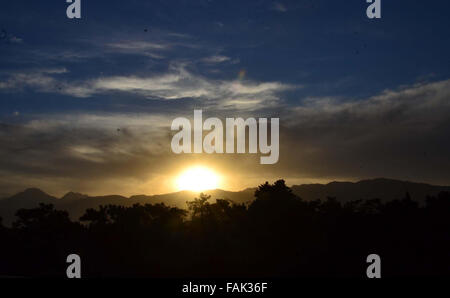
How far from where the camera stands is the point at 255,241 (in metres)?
52.6

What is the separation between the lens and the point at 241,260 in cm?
5031

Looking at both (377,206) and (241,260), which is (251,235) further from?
(377,206)

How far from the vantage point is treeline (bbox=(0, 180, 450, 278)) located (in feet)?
165

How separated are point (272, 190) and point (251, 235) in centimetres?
682

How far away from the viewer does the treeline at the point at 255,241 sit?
5031cm
